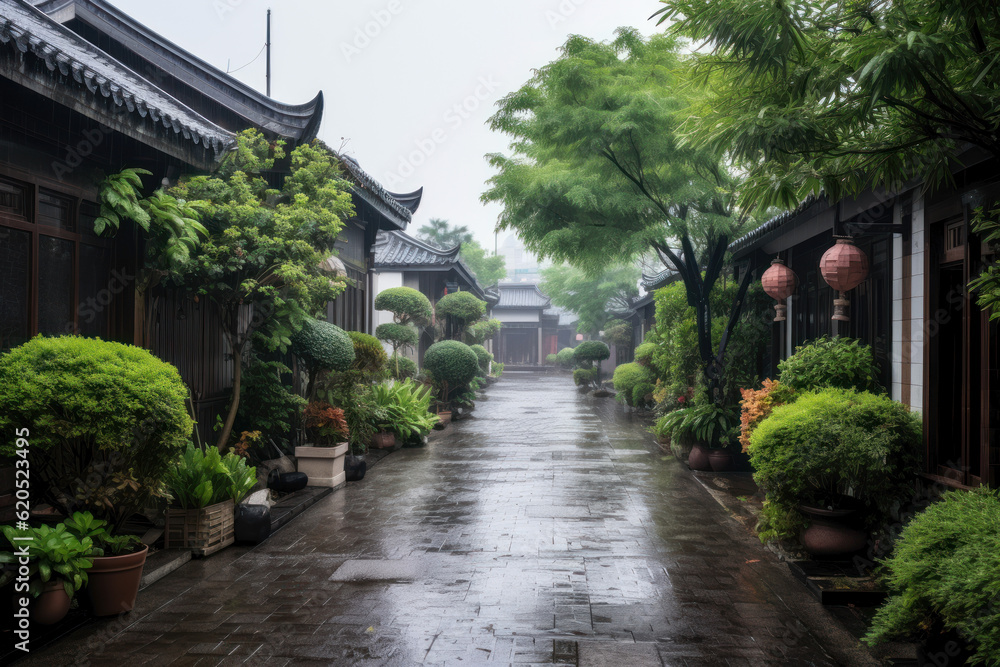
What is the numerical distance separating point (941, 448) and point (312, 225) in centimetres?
651

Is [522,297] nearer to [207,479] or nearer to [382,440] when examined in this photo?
[382,440]

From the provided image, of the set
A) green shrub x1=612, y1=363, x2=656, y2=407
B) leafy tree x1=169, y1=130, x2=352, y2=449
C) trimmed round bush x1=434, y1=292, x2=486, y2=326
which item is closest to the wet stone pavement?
leafy tree x1=169, y1=130, x2=352, y2=449

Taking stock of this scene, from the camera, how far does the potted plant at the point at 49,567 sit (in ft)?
13.9

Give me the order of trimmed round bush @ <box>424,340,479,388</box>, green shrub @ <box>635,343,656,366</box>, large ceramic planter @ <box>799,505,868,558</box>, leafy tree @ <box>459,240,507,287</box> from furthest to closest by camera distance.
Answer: leafy tree @ <box>459,240,507,287</box>
green shrub @ <box>635,343,656,366</box>
trimmed round bush @ <box>424,340,479,388</box>
large ceramic planter @ <box>799,505,868,558</box>

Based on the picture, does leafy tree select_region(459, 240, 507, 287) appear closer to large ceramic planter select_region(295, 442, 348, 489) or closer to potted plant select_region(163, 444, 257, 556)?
large ceramic planter select_region(295, 442, 348, 489)

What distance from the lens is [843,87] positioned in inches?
159

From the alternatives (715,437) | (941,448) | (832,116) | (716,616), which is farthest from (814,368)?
(715,437)

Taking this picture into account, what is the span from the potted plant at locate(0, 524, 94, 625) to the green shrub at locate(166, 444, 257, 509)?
1.47 m

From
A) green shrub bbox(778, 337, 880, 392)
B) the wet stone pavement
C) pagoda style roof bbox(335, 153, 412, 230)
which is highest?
pagoda style roof bbox(335, 153, 412, 230)

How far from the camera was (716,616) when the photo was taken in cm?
486

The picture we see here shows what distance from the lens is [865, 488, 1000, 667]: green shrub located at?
3277 mm

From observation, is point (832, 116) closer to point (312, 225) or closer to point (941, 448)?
point (941, 448)

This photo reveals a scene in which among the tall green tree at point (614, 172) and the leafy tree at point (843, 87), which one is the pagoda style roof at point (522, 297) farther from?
the leafy tree at point (843, 87)

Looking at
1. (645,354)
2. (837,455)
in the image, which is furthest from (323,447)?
(645,354)
